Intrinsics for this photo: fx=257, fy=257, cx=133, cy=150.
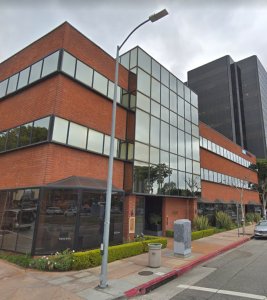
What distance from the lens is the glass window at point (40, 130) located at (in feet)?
44.4

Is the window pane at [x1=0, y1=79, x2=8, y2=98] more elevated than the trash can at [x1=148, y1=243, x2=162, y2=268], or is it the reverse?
the window pane at [x1=0, y1=79, x2=8, y2=98]

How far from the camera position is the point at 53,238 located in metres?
11.9

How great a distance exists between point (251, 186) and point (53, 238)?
42.7 metres

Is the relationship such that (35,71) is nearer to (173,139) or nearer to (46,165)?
(46,165)

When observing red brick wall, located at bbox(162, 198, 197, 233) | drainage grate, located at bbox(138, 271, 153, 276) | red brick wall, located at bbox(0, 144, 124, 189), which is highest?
red brick wall, located at bbox(0, 144, 124, 189)

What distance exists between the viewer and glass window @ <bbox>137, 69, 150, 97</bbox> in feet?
64.6

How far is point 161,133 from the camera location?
21.1 metres

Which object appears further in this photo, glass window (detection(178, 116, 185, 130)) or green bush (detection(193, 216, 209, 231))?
glass window (detection(178, 116, 185, 130))

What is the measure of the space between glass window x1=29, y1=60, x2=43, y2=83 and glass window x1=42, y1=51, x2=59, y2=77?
0.49 metres

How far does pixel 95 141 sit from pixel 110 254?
6710 mm

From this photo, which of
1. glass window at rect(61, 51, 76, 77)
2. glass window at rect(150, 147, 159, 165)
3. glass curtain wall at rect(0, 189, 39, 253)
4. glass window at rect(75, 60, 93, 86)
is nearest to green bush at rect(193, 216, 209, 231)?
glass window at rect(150, 147, 159, 165)

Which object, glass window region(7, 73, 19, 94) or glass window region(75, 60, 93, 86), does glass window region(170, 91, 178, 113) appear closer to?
glass window region(75, 60, 93, 86)

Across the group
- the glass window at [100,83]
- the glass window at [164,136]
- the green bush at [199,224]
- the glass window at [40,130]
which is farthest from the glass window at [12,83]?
the green bush at [199,224]

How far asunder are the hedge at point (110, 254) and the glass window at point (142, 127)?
7.12 m
